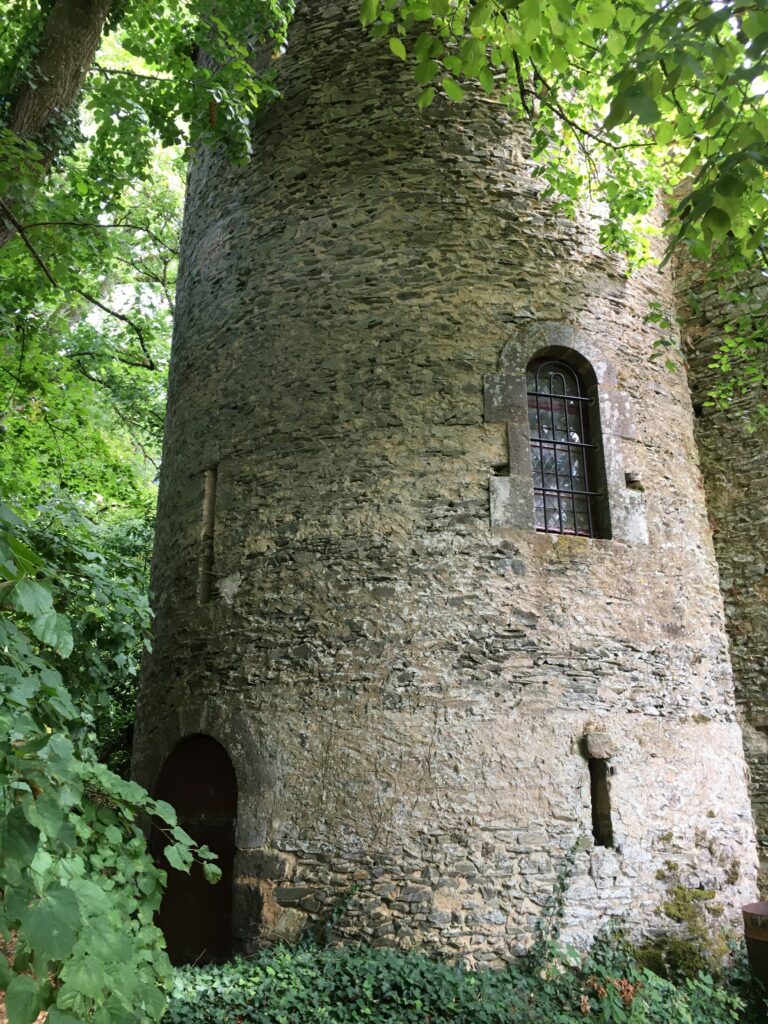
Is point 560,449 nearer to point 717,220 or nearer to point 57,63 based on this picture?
point 717,220

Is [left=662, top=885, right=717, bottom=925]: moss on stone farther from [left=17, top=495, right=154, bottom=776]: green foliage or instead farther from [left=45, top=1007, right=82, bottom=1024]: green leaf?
[left=45, top=1007, right=82, bottom=1024]: green leaf

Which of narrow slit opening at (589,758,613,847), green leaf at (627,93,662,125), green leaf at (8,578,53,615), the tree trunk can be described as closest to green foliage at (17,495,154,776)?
the tree trunk

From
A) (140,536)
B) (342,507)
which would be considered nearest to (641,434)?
(342,507)

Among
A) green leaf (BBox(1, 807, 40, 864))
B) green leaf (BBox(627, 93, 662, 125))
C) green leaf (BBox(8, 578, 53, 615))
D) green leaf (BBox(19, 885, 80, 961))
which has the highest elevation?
green leaf (BBox(627, 93, 662, 125))

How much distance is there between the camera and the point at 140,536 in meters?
11.9

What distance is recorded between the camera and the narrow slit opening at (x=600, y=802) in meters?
5.95

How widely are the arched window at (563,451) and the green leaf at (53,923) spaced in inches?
200

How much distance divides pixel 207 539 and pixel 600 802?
385 cm

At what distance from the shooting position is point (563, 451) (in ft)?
23.1

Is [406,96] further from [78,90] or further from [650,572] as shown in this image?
[650,572]

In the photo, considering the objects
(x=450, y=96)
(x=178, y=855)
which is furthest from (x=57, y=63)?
(x=178, y=855)

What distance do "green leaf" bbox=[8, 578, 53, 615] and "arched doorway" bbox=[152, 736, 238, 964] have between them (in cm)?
421

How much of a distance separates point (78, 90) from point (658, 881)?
6985 millimetres

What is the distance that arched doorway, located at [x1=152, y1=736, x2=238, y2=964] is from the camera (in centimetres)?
623
